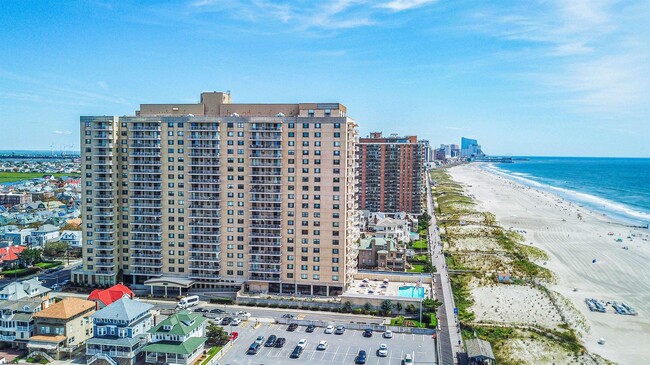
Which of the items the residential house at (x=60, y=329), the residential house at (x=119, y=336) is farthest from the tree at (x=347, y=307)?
the residential house at (x=60, y=329)

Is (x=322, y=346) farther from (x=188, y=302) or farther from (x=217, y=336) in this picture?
(x=188, y=302)

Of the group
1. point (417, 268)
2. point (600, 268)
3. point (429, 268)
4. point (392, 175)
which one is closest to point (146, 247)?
point (429, 268)

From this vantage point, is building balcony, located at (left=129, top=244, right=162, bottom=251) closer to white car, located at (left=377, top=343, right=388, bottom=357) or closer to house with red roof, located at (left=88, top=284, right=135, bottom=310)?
house with red roof, located at (left=88, top=284, right=135, bottom=310)

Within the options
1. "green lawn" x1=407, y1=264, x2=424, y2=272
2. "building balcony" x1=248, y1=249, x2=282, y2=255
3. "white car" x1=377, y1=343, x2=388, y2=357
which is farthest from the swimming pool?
"building balcony" x1=248, y1=249, x2=282, y2=255

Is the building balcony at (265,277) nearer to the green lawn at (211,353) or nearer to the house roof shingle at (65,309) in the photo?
the green lawn at (211,353)

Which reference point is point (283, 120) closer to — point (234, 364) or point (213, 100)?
point (213, 100)

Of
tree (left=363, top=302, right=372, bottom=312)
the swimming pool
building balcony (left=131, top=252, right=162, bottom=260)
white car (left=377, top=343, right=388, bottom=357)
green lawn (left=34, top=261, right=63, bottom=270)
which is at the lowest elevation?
white car (left=377, top=343, right=388, bottom=357)

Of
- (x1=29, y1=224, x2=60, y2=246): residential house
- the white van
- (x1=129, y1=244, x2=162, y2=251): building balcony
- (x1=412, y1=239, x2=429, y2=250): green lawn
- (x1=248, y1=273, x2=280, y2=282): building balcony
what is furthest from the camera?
(x1=29, y1=224, x2=60, y2=246): residential house

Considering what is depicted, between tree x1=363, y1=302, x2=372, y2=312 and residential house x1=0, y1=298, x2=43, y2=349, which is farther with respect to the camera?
tree x1=363, y1=302, x2=372, y2=312
